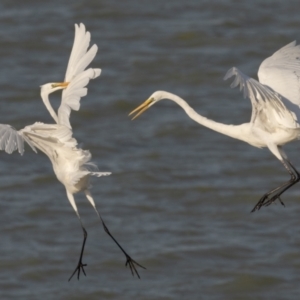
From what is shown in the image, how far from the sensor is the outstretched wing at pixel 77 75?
796 cm

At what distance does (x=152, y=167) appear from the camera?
1592 centimetres

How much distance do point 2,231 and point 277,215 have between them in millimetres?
4051

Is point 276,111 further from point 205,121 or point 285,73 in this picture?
point 205,121

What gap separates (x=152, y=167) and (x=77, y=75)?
777 cm

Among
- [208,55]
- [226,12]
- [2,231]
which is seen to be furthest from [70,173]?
[226,12]

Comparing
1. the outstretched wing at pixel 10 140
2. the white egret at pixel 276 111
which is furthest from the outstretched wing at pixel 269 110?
the outstretched wing at pixel 10 140

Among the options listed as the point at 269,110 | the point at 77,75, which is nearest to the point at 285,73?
the point at 269,110

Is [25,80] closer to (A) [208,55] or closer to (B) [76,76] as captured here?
(A) [208,55]

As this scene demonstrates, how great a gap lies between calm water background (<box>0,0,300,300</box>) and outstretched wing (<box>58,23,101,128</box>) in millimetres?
5054

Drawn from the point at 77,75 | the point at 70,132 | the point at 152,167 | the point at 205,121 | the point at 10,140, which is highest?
the point at 77,75

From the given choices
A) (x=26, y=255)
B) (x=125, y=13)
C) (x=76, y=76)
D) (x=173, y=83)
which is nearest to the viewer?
(x=76, y=76)

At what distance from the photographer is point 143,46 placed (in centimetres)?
1986

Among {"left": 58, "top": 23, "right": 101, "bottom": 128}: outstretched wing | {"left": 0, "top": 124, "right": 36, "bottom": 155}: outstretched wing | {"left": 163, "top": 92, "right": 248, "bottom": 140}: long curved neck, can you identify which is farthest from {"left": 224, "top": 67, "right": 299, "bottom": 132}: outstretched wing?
{"left": 0, "top": 124, "right": 36, "bottom": 155}: outstretched wing

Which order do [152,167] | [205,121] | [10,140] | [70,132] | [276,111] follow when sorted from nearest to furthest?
[10,140] < [70,132] < [276,111] < [205,121] < [152,167]
